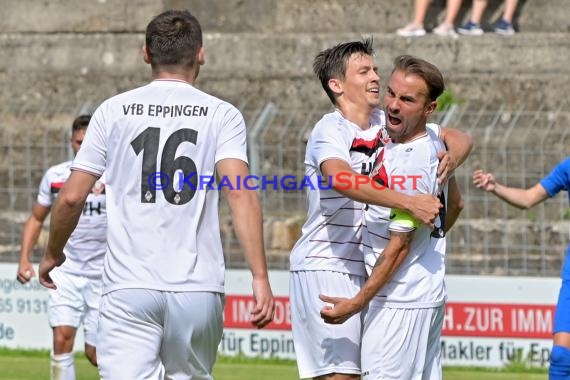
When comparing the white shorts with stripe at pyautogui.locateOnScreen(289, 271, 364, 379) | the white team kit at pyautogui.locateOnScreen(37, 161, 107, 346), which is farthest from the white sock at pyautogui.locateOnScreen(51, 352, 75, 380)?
the white shorts with stripe at pyautogui.locateOnScreen(289, 271, 364, 379)

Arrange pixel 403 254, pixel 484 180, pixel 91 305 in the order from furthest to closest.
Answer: pixel 91 305, pixel 484 180, pixel 403 254

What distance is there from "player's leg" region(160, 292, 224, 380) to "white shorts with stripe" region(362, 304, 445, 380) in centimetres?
79

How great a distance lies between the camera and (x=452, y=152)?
6.65 metres

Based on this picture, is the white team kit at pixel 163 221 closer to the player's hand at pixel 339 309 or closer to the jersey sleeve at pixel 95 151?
the jersey sleeve at pixel 95 151

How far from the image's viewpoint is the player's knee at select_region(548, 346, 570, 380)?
26.7ft

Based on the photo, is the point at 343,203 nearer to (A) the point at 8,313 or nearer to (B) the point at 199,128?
(B) the point at 199,128

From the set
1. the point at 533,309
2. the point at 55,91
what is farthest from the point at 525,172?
the point at 55,91

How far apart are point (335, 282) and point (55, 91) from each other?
11.0 m

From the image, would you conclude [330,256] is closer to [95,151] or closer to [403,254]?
[403,254]

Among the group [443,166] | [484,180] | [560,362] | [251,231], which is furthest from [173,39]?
[560,362]

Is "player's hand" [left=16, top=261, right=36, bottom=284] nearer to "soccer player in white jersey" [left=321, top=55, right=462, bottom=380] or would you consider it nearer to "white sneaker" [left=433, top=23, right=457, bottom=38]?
"soccer player in white jersey" [left=321, top=55, right=462, bottom=380]

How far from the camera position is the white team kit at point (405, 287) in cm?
629

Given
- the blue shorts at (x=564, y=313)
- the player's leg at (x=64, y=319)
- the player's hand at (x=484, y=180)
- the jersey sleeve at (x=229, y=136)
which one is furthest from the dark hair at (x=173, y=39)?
the player's leg at (x=64, y=319)

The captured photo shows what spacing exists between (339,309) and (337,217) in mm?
689
